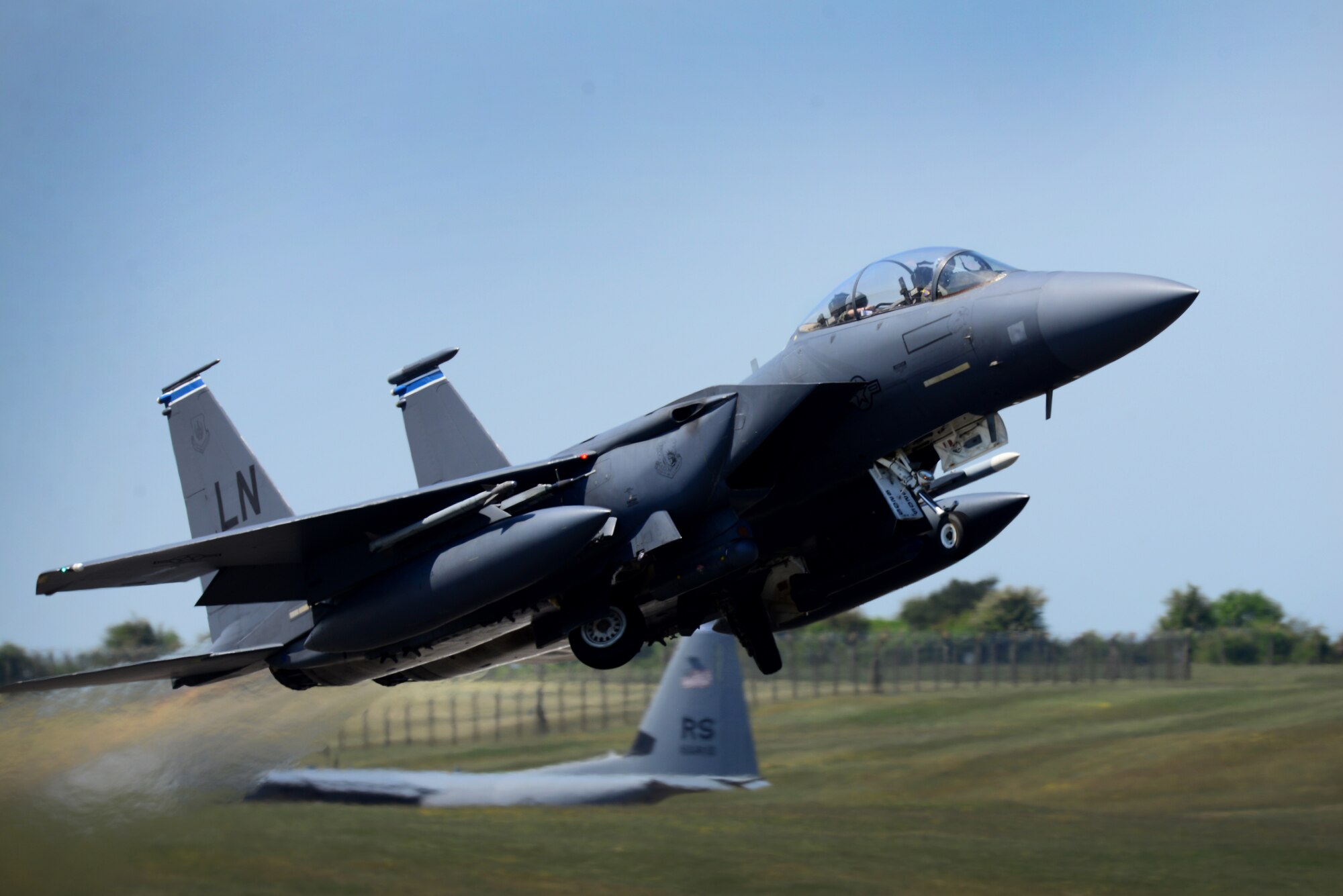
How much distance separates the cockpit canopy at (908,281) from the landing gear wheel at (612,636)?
9.99 feet

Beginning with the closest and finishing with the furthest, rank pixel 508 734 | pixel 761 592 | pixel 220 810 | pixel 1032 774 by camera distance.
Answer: pixel 761 592 < pixel 220 810 < pixel 508 734 < pixel 1032 774

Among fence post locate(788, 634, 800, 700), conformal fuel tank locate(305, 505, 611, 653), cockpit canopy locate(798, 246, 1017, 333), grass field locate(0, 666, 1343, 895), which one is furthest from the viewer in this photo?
fence post locate(788, 634, 800, 700)

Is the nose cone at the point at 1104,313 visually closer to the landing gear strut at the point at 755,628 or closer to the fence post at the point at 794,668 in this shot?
the landing gear strut at the point at 755,628

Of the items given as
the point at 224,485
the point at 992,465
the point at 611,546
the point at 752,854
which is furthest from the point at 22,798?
the point at 752,854

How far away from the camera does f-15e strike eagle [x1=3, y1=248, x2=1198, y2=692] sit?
1041 centimetres

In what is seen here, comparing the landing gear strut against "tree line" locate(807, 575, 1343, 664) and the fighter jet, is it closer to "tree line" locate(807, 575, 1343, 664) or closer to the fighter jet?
the fighter jet

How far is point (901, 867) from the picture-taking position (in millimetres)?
25531

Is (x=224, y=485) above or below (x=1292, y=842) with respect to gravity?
above

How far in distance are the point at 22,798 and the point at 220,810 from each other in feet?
7.73

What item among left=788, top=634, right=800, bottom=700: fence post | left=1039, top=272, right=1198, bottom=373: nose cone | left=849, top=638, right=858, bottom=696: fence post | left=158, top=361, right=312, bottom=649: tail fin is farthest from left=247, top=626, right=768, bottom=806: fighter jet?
left=1039, top=272, right=1198, bottom=373: nose cone

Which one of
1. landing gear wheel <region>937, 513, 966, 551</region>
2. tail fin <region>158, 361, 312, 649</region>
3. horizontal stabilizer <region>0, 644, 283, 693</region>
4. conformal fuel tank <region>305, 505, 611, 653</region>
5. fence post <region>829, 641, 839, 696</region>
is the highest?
tail fin <region>158, 361, 312, 649</region>

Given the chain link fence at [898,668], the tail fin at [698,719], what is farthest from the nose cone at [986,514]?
the chain link fence at [898,668]

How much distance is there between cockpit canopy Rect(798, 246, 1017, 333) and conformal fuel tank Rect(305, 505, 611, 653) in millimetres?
2728

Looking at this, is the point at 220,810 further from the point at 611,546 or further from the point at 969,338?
the point at 969,338
